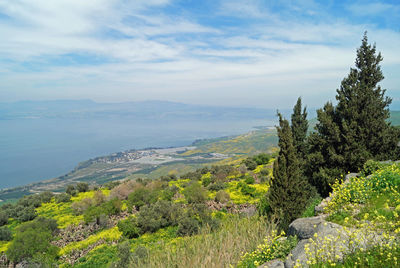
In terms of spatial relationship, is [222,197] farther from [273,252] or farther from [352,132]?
[273,252]

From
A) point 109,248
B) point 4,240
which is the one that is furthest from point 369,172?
point 4,240

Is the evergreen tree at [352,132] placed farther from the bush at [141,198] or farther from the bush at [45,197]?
the bush at [45,197]

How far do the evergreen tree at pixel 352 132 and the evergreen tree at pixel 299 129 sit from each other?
10.1ft

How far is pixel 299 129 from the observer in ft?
64.2

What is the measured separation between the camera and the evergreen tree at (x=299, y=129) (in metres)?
19.1

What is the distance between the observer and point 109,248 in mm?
12594

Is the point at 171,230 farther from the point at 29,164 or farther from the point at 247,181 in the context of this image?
the point at 29,164

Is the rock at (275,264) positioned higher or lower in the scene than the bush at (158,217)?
higher

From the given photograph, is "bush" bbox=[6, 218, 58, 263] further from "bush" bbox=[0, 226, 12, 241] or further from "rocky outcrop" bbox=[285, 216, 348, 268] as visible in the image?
"rocky outcrop" bbox=[285, 216, 348, 268]

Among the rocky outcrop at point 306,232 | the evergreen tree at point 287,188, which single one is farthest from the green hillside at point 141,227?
the evergreen tree at point 287,188

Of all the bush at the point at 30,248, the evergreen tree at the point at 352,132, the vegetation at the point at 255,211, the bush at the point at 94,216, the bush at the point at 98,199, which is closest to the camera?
the vegetation at the point at 255,211

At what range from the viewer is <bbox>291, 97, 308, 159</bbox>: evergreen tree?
752 inches

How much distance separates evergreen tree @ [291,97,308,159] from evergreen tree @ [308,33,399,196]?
3.08m

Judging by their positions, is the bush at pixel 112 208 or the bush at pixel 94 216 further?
the bush at pixel 112 208
